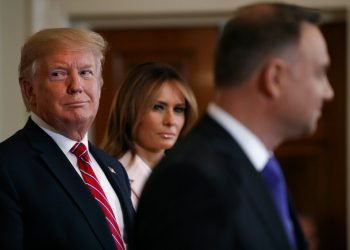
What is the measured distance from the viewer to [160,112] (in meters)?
2.24

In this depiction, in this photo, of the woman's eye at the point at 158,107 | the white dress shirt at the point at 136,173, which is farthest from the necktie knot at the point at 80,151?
the woman's eye at the point at 158,107

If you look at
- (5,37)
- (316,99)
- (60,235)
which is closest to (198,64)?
(5,37)

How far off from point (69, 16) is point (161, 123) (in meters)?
1.31

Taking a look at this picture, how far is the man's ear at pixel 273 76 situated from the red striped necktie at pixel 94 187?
67cm

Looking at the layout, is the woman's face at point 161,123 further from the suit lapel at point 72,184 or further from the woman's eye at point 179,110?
the suit lapel at point 72,184

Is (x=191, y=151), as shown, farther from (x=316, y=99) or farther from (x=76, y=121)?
(x=76, y=121)

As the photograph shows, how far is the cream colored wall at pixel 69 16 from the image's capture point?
10.4 ft

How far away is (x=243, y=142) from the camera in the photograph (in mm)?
1138

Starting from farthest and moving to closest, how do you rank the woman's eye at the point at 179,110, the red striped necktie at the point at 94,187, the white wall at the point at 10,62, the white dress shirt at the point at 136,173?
the white wall at the point at 10,62 < the woman's eye at the point at 179,110 < the white dress shirt at the point at 136,173 < the red striped necktie at the point at 94,187

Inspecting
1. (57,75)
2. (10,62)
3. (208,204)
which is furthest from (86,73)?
(10,62)

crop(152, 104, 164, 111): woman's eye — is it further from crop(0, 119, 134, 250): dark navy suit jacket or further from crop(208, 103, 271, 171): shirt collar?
crop(208, 103, 271, 171): shirt collar

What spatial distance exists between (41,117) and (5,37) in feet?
5.34

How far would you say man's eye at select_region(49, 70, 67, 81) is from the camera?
1.68 meters

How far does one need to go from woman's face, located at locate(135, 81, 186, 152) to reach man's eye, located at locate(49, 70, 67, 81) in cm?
56
